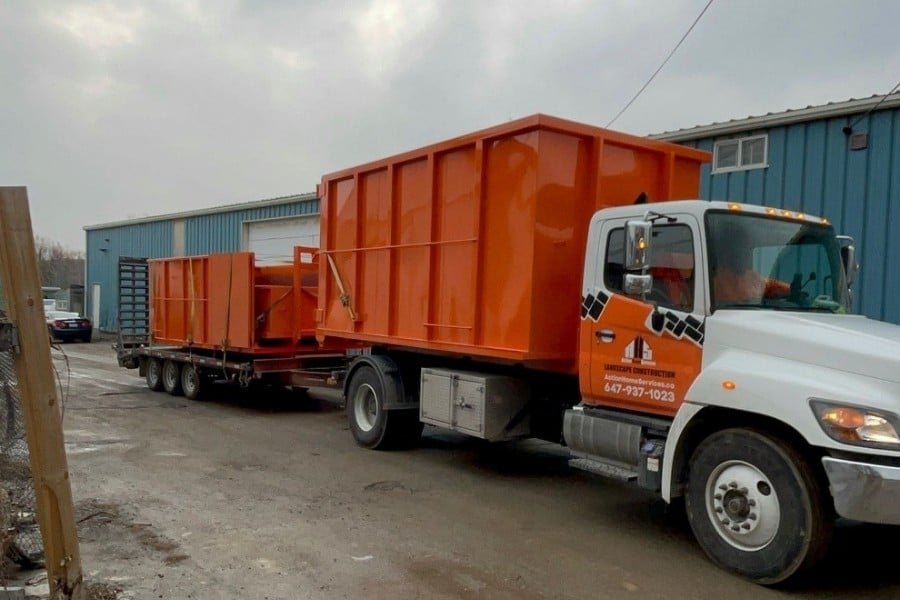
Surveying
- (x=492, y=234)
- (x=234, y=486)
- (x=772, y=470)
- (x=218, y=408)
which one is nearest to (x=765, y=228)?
(x=772, y=470)

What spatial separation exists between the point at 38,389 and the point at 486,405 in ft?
15.1

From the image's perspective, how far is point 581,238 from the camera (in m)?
7.11

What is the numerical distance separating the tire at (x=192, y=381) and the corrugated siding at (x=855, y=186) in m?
9.92

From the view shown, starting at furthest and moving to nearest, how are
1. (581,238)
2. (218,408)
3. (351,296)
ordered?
(218,408)
(351,296)
(581,238)

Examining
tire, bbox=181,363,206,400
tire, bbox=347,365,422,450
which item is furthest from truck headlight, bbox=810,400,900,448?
tire, bbox=181,363,206,400

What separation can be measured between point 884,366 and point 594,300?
2.35 m

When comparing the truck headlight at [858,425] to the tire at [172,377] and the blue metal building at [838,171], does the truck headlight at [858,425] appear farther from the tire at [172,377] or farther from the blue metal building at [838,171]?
the tire at [172,377]

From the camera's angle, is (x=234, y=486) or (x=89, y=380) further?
(x=89, y=380)

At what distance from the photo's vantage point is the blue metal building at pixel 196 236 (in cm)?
2269

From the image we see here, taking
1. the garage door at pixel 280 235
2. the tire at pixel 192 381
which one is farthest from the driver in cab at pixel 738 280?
the garage door at pixel 280 235

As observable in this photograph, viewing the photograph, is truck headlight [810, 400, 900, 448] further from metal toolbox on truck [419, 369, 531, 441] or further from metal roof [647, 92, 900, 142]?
metal roof [647, 92, 900, 142]

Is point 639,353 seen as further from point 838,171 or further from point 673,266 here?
point 838,171

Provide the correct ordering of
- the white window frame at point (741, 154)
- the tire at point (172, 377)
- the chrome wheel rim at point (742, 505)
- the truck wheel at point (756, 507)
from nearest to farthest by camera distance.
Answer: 1. the truck wheel at point (756, 507)
2. the chrome wheel rim at point (742, 505)
3. the white window frame at point (741, 154)
4. the tire at point (172, 377)

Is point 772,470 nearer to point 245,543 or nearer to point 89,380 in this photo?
point 245,543
